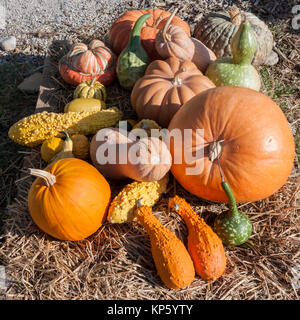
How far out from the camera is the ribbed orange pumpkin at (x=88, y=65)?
4.13m

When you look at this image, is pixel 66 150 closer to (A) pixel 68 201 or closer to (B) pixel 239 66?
(A) pixel 68 201

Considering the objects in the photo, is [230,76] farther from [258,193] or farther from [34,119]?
[34,119]

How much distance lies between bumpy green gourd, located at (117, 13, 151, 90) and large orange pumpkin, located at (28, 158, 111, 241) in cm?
154

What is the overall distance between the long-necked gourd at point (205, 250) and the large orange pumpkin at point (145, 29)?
2285 mm

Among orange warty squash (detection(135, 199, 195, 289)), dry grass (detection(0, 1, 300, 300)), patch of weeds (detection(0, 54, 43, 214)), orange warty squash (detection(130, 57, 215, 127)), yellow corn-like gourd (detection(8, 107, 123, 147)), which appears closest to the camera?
orange warty squash (detection(135, 199, 195, 289))

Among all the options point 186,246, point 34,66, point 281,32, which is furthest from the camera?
point 34,66

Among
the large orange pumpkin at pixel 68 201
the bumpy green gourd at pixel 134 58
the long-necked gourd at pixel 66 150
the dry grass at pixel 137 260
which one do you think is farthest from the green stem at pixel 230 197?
the bumpy green gourd at pixel 134 58

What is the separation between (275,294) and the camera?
2.65 metres

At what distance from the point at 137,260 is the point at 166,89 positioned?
1.66 metres

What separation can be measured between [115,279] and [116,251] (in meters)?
0.24

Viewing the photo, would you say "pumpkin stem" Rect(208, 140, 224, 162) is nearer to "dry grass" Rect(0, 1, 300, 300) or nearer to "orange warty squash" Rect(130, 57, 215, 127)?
"dry grass" Rect(0, 1, 300, 300)

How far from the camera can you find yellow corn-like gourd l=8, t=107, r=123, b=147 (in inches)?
139

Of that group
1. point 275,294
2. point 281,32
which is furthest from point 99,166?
point 281,32

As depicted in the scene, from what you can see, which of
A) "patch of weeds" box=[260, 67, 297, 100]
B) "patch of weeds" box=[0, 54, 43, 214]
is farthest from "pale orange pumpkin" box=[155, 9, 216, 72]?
"patch of weeds" box=[0, 54, 43, 214]
